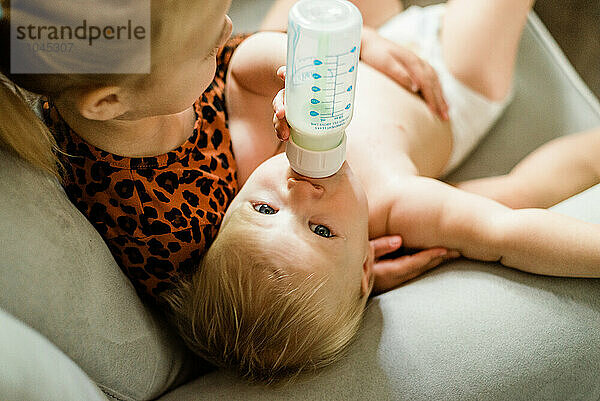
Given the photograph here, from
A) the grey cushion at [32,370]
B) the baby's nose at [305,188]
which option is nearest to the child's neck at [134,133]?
the baby's nose at [305,188]

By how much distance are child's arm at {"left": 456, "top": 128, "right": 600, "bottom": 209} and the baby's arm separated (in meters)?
0.22

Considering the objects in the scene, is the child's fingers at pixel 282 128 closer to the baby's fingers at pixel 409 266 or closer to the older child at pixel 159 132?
the older child at pixel 159 132

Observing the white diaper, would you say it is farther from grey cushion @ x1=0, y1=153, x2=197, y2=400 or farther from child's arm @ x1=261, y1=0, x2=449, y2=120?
grey cushion @ x1=0, y1=153, x2=197, y2=400

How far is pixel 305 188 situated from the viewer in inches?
36.1

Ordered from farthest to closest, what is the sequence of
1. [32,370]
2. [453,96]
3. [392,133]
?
[453,96] → [392,133] → [32,370]

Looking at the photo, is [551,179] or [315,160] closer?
[315,160]

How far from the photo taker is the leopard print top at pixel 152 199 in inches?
35.9

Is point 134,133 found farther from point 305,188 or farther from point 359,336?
point 359,336

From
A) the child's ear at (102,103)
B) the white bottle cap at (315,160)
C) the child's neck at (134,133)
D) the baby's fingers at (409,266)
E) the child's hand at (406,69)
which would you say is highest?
the child's ear at (102,103)

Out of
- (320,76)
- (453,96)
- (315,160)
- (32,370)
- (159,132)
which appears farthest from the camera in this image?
(453,96)

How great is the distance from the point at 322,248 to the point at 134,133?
0.33m

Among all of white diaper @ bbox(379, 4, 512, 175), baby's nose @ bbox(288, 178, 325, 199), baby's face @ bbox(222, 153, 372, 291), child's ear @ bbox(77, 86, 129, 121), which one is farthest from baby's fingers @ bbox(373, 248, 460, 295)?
child's ear @ bbox(77, 86, 129, 121)

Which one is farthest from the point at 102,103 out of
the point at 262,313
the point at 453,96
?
the point at 453,96

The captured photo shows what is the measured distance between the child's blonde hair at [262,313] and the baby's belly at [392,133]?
316 mm
